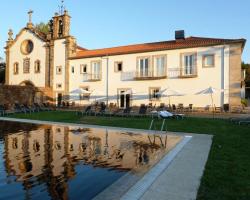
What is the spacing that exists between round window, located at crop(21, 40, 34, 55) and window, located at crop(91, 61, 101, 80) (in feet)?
37.6

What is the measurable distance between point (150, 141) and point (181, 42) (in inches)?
736

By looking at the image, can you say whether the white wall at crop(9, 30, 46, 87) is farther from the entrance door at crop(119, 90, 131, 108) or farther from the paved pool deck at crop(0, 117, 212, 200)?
the paved pool deck at crop(0, 117, 212, 200)

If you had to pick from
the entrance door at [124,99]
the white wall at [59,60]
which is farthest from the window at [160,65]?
the white wall at [59,60]

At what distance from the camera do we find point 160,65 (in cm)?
2662

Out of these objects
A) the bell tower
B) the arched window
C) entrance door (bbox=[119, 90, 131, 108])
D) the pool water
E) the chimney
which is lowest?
the pool water

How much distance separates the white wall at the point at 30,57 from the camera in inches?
1388

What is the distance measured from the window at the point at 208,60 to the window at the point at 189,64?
0.90 meters

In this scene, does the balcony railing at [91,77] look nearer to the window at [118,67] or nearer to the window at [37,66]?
the window at [118,67]

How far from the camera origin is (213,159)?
701cm

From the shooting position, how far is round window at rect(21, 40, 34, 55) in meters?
36.8

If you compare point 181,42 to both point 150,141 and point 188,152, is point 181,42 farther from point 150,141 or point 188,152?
point 188,152

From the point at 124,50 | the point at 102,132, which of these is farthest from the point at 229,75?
the point at 102,132

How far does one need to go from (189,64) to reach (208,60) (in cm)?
174

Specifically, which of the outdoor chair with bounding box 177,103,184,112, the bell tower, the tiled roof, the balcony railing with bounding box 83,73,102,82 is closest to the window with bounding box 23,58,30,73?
the bell tower
